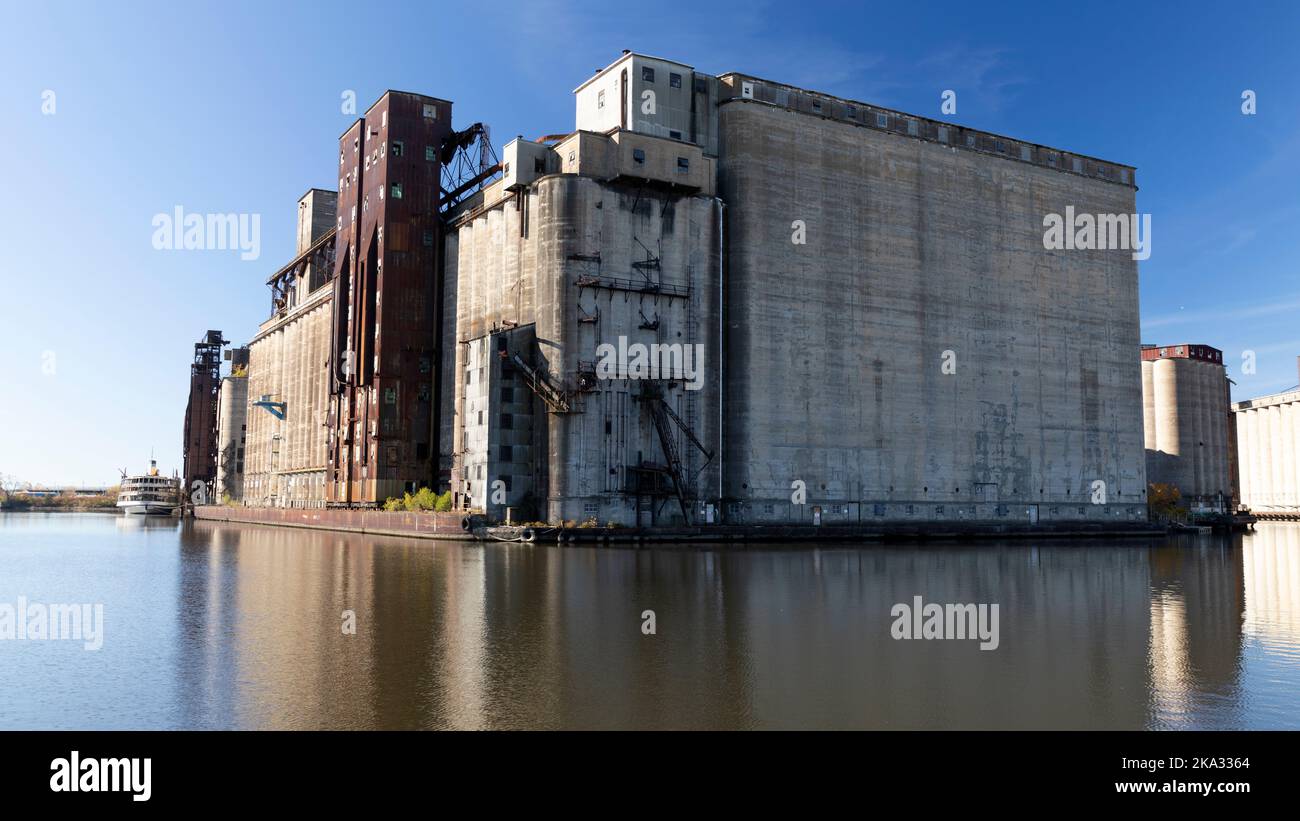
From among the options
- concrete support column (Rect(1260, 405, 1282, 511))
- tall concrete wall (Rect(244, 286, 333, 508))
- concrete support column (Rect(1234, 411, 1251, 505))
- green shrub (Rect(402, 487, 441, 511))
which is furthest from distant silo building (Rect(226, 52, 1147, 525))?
concrete support column (Rect(1234, 411, 1251, 505))

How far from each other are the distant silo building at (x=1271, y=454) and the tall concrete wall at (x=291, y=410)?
153587 mm

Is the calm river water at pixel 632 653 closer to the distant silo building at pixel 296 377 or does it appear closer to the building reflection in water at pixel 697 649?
the building reflection in water at pixel 697 649

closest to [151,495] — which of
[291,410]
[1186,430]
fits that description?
[291,410]

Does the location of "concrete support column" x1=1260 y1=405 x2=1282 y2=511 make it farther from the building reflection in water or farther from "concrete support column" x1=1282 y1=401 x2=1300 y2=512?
the building reflection in water

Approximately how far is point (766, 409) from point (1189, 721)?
202 ft

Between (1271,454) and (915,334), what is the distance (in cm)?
12481

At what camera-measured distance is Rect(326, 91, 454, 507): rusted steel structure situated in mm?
87938

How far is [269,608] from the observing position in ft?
89.2

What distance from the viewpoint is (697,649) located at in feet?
66.6

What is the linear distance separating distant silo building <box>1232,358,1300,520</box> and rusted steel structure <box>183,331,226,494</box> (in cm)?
17612

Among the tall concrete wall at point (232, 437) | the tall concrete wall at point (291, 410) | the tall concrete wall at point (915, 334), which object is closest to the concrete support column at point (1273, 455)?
the tall concrete wall at point (915, 334)
